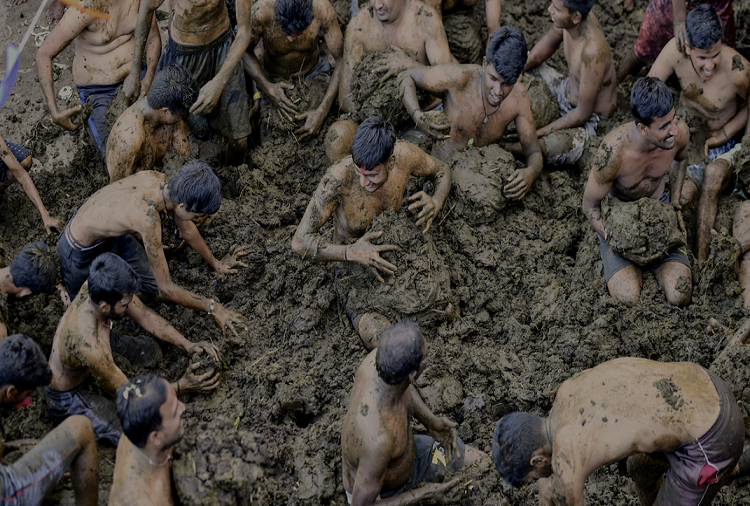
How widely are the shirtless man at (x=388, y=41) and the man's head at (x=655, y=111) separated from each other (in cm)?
175

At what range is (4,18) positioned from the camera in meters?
7.20

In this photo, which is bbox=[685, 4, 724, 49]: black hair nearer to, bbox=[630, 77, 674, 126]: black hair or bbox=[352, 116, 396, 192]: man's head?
bbox=[630, 77, 674, 126]: black hair

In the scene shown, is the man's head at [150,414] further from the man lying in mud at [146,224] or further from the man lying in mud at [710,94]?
the man lying in mud at [710,94]

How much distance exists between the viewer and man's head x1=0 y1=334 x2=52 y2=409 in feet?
11.7

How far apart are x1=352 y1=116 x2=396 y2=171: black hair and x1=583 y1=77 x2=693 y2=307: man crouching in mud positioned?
162cm

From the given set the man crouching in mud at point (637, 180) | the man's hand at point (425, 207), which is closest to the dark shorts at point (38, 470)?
the man's hand at point (425, 207)

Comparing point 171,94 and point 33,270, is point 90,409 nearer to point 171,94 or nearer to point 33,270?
point 33,270

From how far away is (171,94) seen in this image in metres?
4.96

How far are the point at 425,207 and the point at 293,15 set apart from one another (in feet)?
6.57

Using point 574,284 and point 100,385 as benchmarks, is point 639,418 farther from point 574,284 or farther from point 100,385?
point 100,385

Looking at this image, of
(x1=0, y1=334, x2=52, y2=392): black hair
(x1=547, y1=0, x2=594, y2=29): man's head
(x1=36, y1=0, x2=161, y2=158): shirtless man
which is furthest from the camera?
(x1=36, y1=0, x2=161, y2=158): shirtless man

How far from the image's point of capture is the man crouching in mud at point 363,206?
458 cm

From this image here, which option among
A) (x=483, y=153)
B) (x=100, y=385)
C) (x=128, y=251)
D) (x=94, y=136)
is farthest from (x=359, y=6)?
(x=100, y=385)

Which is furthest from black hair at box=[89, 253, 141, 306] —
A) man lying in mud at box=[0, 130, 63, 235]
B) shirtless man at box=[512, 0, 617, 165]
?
shirtless man at box=[512, 0, 617, 165]
